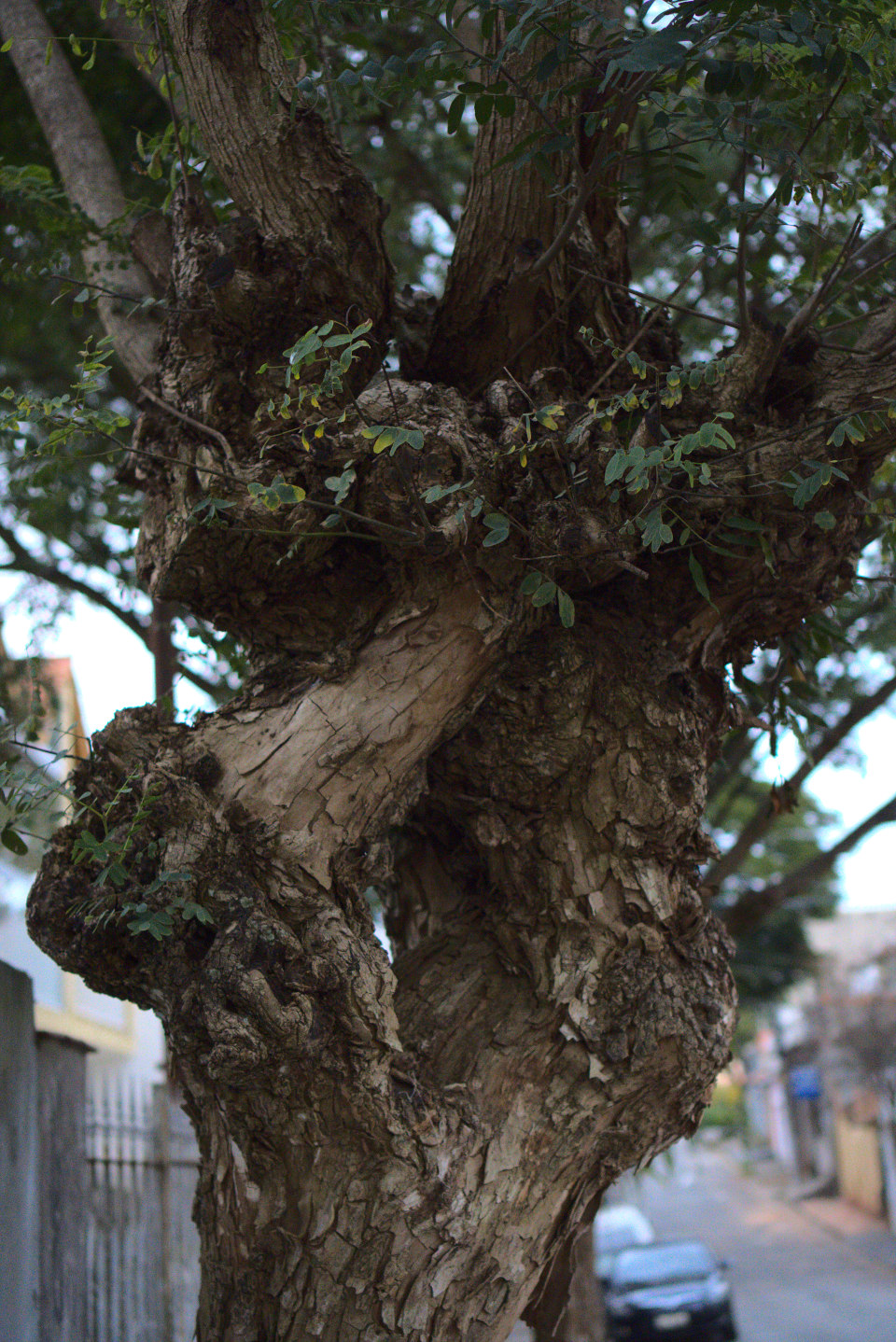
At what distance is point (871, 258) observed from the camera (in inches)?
187

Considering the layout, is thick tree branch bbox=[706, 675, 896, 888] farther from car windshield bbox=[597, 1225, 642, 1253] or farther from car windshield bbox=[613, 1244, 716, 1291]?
car windshield bbox=[597, 1225, 642, 1253]

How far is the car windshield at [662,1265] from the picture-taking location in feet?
42.9

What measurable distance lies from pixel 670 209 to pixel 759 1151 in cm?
4562

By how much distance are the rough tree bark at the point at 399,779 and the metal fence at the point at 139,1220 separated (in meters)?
2.56

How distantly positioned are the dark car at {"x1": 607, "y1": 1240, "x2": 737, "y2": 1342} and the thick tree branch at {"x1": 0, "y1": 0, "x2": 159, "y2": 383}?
12.4 metres

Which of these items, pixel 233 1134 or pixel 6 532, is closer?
pixel 233 1134

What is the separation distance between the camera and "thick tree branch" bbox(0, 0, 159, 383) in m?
4.05

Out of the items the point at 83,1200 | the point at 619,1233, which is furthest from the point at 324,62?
the point at 619,1233

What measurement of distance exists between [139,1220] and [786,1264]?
17320 millimetres

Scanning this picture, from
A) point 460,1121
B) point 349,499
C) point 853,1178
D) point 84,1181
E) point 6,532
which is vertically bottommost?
point 853,1178

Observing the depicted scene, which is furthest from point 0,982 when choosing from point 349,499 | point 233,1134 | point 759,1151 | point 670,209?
point 759,1151

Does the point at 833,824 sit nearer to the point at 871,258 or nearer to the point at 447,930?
the point at 871,258

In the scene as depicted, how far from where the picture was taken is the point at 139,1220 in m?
5.50

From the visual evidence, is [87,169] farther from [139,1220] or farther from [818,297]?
[139,1220]
